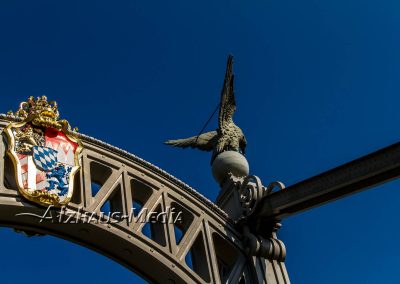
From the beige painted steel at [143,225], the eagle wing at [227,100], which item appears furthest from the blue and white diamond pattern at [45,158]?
the eagle wing at [227,100]

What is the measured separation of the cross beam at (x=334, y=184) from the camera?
11.5 m

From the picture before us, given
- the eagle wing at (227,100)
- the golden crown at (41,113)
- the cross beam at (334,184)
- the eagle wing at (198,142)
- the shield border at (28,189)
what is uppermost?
the eagle wing at (227,100)

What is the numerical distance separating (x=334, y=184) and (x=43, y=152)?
17.6 ft

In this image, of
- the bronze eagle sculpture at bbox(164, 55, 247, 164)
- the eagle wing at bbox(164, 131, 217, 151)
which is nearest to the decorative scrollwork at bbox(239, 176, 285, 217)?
the bronze eagle sculpture at bbox(164, 55, 247, 164)

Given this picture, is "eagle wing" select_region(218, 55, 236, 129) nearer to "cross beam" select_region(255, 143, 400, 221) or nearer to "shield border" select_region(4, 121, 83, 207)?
"cross beam" select_region(255, 143, 400, 221)

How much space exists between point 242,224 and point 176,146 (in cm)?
330

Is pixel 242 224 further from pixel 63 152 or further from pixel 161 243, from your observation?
pixel 63 152

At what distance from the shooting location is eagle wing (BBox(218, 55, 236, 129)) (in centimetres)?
1552

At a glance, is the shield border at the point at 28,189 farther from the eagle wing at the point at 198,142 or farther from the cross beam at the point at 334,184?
the eagle wing at the point at 198,142

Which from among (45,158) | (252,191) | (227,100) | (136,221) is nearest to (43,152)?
(45,158)

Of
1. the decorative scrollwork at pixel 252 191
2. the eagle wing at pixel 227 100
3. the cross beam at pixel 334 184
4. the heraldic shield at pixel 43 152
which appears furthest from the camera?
the eagle wing at pixel 227 100

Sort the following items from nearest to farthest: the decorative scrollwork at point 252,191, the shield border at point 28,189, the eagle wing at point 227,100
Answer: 1. the shield border at point 28,189
2. the decorative scrollwork at point 252,191
3. the eagle wing at point 227,100

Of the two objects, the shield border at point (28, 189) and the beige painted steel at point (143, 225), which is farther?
the beige painted steel at point (143, 225)

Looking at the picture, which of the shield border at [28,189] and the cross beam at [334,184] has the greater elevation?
the cross beam at [334,184]
